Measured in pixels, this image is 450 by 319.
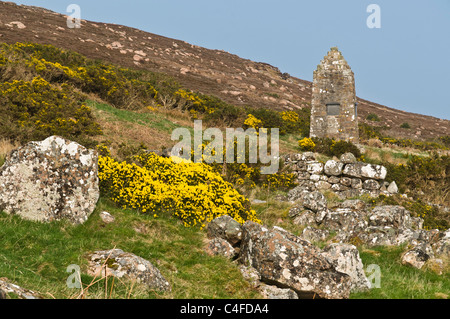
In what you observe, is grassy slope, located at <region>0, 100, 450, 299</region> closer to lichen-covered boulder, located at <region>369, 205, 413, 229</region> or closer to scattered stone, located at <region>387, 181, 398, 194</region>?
lichen-covered boulder, located at <region>369, 205, 413, 229</region>

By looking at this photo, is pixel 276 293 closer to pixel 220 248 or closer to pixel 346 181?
pixel 220 248

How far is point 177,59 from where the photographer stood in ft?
174

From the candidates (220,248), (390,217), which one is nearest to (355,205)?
(390,217)

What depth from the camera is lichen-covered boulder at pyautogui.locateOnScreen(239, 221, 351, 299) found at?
23.2ft

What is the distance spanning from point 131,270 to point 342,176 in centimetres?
1359

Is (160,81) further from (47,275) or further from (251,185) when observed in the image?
(47,275)

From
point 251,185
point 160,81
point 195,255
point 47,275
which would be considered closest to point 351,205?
point 251,185

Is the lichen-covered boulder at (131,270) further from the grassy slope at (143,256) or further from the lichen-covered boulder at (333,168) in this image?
the lichen-covered boulder at (333,168)

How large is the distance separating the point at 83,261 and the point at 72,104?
11.9 metres

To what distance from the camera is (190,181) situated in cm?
1148

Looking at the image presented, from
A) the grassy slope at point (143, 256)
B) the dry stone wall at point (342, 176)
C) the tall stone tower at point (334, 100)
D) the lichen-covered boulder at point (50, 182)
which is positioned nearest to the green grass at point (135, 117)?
the dry stone wall at point (342, 176)

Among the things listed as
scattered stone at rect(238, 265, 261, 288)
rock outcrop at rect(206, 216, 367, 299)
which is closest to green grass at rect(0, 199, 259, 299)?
scattered stone at rect(238, 265, 261, 288)

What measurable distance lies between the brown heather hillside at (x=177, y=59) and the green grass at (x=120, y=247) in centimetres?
2625

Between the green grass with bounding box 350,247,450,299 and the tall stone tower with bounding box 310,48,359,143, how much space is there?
13523 millimetres
